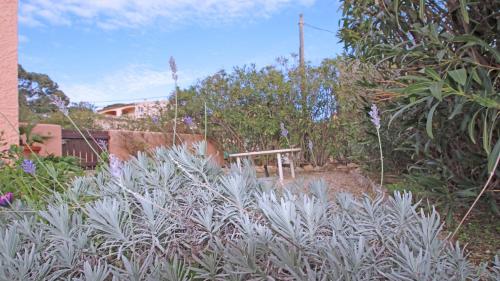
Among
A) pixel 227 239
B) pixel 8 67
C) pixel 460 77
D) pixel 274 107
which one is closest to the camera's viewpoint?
pixel 227 239

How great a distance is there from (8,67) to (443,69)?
5.41 metres

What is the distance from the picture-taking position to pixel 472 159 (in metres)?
2.23

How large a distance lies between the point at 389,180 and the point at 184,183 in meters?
2.51

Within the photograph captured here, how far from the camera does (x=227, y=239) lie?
1278 millimetres

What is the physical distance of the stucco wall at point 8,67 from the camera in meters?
5.24

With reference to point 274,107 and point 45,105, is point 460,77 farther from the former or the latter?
point 45,105

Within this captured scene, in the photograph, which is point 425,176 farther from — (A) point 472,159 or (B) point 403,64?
(B) point 403,64

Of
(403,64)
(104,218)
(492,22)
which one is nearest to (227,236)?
(104,218)

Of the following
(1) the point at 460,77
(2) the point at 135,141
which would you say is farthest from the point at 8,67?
(1) the point at 460,77

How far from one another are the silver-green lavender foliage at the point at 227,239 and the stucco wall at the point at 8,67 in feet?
14.4

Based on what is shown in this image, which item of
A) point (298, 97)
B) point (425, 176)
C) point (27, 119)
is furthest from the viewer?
point (298, 97)

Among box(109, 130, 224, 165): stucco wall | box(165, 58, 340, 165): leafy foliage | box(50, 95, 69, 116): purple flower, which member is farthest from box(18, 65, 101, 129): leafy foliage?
box(50, 95, 69, 116): purple flower

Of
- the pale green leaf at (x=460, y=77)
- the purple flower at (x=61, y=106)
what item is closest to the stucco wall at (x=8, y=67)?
the purple flower at (x=61, y=106)

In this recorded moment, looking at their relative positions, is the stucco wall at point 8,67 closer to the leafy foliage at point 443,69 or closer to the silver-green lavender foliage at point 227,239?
the silver-green lavender foliage at point 227,239
